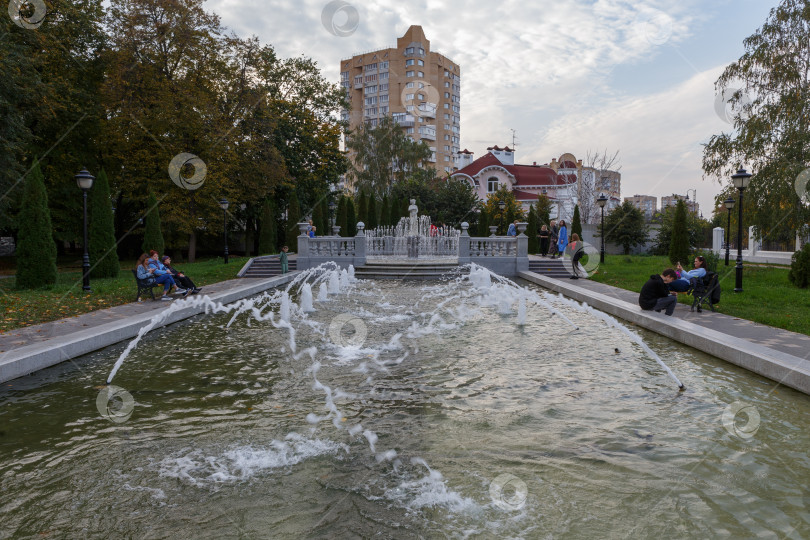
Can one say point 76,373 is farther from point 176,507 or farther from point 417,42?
point 417,42

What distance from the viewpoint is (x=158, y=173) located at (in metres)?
27.4

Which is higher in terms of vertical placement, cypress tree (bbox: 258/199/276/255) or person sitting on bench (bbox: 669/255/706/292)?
cypress tree (bbox: 258/199/276/255)

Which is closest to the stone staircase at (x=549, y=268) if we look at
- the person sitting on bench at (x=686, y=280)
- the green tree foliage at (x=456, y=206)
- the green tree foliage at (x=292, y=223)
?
the person sitting on bench at (x=686, y=280)

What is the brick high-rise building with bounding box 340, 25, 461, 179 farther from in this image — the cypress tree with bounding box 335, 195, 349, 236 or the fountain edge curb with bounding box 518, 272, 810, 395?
the fountain edge curb with bounding box 518, 272, 810, 395

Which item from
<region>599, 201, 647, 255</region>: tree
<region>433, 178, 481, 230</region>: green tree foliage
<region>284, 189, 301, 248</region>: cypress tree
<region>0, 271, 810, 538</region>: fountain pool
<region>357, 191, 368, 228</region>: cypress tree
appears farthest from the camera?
<region>433, 178, 481, 230</region>: green tree foliage

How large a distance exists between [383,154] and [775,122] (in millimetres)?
37269

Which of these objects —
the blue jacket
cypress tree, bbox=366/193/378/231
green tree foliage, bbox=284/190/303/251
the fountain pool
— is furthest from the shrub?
cypress tree, bbox=366/193/378/231

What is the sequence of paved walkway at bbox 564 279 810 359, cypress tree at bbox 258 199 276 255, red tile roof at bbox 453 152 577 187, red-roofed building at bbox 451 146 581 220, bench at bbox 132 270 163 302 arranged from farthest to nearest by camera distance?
red tile roof at bbox 453 152 577 187
red-roofed building at bbox 451 146 581 220
cypress tree at bbox 258 199 276 255
bench at bbox 132 270 163 302
paved walkway at bbox 564 279 810 359

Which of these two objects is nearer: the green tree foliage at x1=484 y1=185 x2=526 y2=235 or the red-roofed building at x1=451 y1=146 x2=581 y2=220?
the green tree foliage at x1=484 y1=185 x2=526 y2=235

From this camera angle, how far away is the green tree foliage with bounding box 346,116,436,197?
179ft

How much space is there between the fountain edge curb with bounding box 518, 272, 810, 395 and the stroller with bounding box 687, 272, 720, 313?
126cm

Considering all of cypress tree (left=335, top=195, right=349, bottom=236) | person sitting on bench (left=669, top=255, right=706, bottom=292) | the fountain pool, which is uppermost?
cypress tree (left=335, top=195, right=349, bottom=236)

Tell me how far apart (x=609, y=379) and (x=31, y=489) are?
622 cm

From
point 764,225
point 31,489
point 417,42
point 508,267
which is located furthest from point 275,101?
point 417,42
